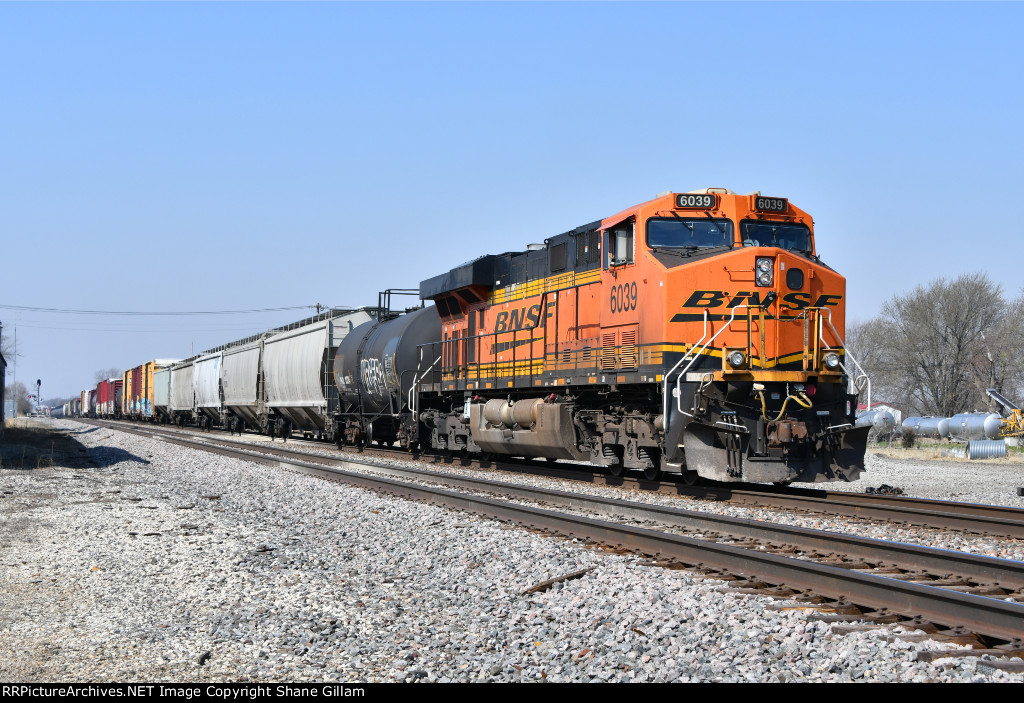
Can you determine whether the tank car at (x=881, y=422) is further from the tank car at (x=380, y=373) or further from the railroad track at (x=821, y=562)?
the railroad track at (x=821, y=562)

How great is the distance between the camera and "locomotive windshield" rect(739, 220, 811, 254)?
40.9ft

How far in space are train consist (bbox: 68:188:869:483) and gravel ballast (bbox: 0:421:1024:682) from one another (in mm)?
3727

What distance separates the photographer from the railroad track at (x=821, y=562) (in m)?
5.26

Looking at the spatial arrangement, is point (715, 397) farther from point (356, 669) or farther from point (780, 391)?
point (356, 669)

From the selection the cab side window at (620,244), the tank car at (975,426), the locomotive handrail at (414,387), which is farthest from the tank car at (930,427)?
the cab side window at (620,244)

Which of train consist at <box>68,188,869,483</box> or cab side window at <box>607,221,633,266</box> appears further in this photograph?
cab side window at <box>607,221,633,266</box>

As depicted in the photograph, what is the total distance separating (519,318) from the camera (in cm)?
1666

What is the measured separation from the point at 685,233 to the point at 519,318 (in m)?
4.81

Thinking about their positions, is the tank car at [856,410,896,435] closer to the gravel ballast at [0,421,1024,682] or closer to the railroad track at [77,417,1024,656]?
the railroad track at [77,417,1024,656]

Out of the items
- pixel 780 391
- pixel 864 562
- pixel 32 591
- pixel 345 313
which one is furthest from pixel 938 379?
pixel 32 591

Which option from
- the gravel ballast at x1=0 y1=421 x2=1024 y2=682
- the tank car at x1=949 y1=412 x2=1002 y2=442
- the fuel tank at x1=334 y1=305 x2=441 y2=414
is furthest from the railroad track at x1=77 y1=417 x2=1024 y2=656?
the tank car at x1=949 y1=412 x2=1002 y2=442

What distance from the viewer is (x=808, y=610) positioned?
18.7 ft
